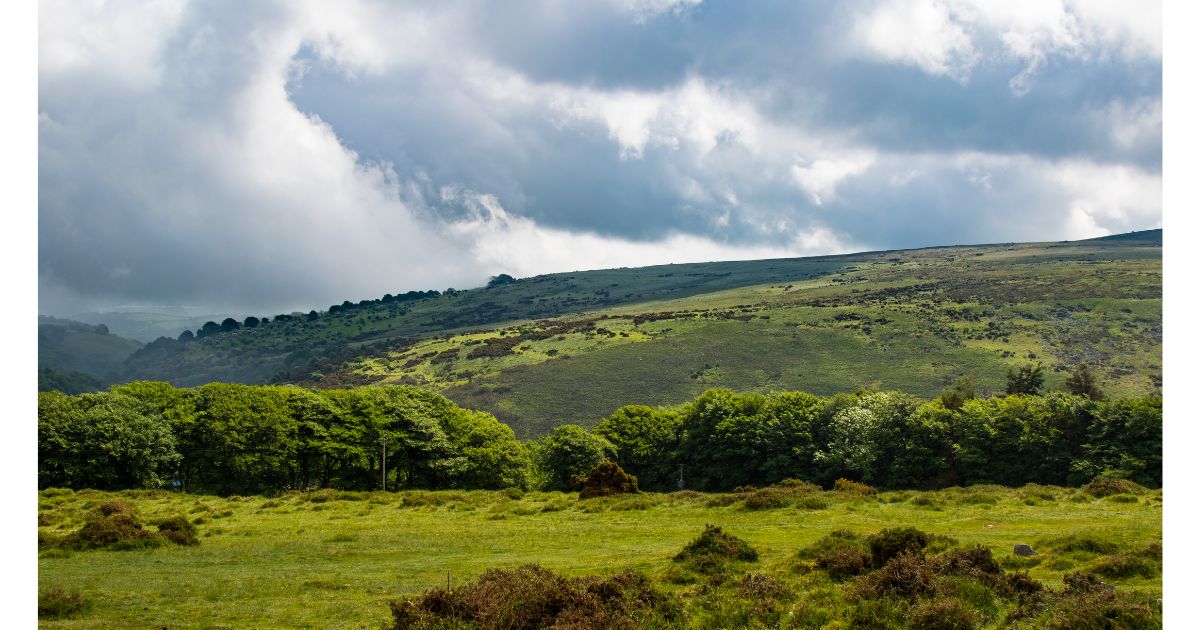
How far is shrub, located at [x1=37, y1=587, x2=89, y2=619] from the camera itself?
23094mm

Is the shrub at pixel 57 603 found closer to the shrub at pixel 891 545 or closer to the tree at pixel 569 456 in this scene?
the shrub at pixel 891 545

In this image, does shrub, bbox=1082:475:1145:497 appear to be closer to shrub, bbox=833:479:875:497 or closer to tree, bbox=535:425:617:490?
shrub, bbox=833:479:875:497

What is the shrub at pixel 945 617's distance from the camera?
59.1 feet

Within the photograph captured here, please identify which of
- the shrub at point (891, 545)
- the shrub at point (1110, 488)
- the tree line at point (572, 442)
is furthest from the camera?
the tree line at point (572, 442)

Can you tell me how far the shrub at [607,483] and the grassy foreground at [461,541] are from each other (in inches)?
181

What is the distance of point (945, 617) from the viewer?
59.6ft

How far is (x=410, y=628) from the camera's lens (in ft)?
63.8

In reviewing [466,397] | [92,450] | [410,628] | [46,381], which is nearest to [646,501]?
[410,628]

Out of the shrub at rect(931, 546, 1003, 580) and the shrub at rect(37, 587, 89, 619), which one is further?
the shrub at rect(37, 587, 89, 619)

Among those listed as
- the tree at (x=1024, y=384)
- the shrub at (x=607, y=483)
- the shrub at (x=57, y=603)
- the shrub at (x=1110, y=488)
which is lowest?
the shrub at (x=607, y=483)

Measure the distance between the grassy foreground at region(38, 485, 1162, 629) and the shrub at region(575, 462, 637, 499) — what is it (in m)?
4.59

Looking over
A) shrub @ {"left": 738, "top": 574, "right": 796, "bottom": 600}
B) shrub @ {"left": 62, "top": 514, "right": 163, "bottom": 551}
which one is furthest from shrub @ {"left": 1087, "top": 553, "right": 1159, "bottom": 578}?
shrub @ {"left": 62, "top": 514, "right": 163, "bottom": 551}

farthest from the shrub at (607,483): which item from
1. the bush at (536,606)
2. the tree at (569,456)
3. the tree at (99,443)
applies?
the tree at (99,443)

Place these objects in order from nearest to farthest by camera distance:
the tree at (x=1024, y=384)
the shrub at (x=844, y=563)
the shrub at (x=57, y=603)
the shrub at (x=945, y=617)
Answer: the shrub at (x=945, y=617) → the shrub at (x=57, y=603) → the shrub at (x=844, y=563) → the tree at (x=1024, y=384)
